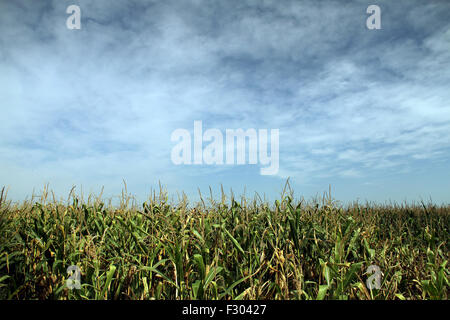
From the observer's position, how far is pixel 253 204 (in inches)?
242

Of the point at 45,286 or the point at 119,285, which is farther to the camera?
the point at 45,286

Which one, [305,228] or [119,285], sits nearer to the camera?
[119,285]

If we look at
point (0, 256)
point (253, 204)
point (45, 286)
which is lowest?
point (45, 286)
